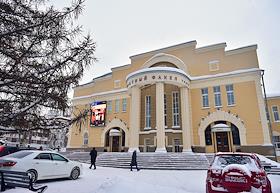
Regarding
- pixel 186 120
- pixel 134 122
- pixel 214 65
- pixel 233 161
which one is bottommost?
pixel 233 161

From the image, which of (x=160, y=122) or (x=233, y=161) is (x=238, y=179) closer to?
(x=233, y=161)

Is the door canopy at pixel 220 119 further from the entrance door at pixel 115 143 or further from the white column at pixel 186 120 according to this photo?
the entrance door at pixel 115 143

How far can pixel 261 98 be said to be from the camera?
1944 centimetres

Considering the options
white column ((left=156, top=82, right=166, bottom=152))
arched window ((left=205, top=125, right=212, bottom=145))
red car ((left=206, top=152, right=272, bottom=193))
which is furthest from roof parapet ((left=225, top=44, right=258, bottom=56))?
red car ((left=206, top=152, right=272, bottom=193))

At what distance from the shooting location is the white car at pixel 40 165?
789 cm

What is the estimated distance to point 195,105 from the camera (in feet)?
73.4

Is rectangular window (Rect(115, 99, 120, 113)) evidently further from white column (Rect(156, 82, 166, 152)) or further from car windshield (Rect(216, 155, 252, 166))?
car windshield (Rect(216, 155, 252, 166))

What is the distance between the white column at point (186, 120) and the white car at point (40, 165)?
12089 mm

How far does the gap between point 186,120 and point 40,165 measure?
14.7 m

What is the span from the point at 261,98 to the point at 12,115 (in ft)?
69.0

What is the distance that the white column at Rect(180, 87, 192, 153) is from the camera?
64.6 ft

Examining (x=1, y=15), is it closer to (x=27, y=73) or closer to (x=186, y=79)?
(x=27, y=73)

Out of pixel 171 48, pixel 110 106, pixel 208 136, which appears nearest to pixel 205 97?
pixel 208 136

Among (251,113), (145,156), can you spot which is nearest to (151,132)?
(145,156)
